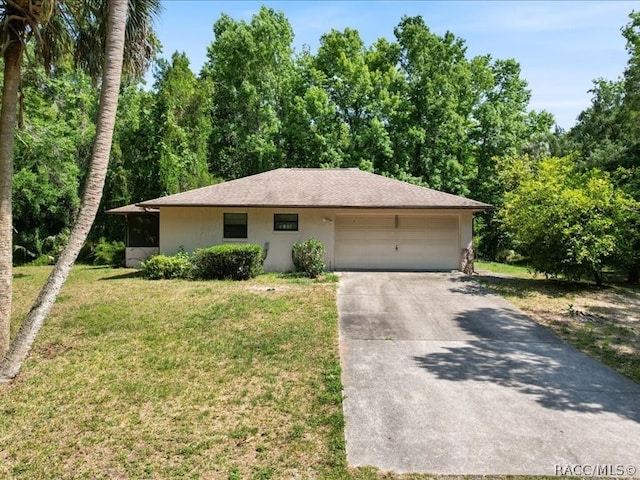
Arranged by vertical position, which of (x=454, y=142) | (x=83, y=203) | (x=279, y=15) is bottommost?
(x=83, y=203)

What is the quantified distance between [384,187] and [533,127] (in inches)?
754

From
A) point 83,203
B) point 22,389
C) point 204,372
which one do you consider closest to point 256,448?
point 204,372

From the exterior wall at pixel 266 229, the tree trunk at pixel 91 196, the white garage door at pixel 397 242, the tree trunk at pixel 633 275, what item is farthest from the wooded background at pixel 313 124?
the tree trunk at pixel 91 196

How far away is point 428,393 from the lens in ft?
18.7

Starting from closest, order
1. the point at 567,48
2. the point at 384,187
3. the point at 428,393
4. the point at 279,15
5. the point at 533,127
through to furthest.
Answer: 1. the point at 428,393
2. the point at 567,48
3. the point at 384,187
4. the point at 533,127
5. the point at 279,15

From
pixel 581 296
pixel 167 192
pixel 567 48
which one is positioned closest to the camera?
pixel 581 296

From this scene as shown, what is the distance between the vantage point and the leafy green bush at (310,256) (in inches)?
566

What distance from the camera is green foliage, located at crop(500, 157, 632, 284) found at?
11.7 m

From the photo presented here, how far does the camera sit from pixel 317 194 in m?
16.2

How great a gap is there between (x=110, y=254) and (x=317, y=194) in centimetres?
1060

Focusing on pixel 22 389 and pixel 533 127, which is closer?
pixel 22 389

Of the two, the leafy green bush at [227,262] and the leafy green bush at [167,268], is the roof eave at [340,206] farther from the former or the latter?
the leafy green bush at [167,268]

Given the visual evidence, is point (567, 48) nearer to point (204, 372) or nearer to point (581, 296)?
point (581, 296)

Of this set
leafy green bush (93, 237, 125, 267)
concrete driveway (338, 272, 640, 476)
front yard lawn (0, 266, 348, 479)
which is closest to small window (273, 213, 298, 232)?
front yard lawn (0, 266, 348, 479)
